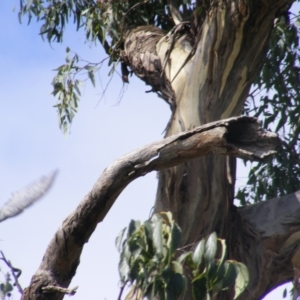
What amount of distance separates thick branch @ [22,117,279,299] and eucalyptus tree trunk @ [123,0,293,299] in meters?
0.91

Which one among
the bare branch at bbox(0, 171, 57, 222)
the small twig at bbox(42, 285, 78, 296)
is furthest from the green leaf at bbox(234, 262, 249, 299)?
the bare branch at bbox(0, 171, 57, 222)

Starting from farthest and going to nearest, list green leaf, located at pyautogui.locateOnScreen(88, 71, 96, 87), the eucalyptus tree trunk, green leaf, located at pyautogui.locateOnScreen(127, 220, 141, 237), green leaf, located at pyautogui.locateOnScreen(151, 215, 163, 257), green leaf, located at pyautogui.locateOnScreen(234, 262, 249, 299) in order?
green leaf, located at pyautogui.locateOnScreen(88, 71, 96, 87) < the eucalyptus tree trunk < green leaf, located at pyautogui.locateOnScreen(234, 262, 249, 299) < green leaf, located at pyautogui.locateOnScreen(127, 220, 141, 237) < green leaf, located at pyautogui.locateOnScreen(151, 215, 163, 257)

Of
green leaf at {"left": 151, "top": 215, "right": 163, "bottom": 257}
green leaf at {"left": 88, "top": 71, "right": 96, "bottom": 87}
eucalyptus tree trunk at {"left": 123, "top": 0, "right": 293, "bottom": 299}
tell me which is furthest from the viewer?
green leaf at {"left": 88, "top": 71, "right": 96, "bottom": 87}

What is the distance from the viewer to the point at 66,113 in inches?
233

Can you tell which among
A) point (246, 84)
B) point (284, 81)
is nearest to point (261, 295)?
point (246, 84)

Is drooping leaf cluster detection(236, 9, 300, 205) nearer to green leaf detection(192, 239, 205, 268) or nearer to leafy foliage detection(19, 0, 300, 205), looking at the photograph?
leafy foliage detection(19, 0, 300, 205)

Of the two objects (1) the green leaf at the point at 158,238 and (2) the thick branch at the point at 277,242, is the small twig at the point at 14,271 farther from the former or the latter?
(2) the thick branch at the point at 277,242

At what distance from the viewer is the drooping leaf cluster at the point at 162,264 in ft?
9.24

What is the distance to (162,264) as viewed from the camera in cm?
281

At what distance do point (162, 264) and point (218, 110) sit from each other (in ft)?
5.43

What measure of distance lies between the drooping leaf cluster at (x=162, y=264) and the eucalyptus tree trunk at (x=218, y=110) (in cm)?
115

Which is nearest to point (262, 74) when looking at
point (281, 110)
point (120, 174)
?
point (281, 110)

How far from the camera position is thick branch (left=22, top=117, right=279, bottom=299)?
306 centimetres

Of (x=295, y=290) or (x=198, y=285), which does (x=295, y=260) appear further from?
(x=198, y=285)
